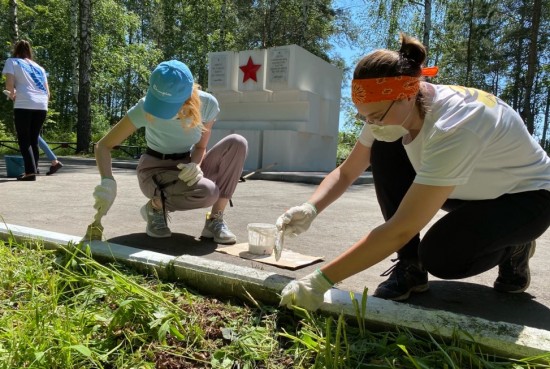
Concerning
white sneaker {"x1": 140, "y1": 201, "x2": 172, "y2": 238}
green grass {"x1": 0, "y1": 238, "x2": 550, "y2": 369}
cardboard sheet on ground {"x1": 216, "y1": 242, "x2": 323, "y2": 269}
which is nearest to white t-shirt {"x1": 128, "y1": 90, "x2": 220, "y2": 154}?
white sneaker {"x1": 140, "y1": 201, "x2": 172, "y2": 238}

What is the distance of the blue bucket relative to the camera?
587 centimetres

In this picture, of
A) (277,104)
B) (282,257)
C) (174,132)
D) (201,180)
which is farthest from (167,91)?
(277,104)

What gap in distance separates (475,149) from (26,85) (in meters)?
5.58

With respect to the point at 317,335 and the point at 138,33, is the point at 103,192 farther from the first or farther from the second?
the point at 138,33

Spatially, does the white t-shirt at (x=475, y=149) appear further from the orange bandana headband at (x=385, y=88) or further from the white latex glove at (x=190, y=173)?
the white latex glove at (x=190, y=173)

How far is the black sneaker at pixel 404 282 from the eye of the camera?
1915 mm

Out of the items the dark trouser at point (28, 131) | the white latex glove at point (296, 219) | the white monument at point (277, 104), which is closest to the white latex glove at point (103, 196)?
the white latex glove at point (296, 219)

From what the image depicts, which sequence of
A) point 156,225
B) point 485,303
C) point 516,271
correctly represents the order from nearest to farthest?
point 485,303, point 516,271, point 156,225

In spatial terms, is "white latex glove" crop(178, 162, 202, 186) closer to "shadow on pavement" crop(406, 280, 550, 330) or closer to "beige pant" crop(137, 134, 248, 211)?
"beige pant" crop(137, 134, 248, 211)

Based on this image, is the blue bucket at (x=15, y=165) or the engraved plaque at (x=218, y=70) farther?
the engraved plaque at (x=218, y=70)

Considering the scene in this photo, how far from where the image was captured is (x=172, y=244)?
2705 mm

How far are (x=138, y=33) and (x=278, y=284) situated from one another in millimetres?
34975

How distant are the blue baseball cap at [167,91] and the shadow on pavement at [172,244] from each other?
748 millimetres

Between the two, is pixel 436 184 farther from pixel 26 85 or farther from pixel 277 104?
pixel 277 104
